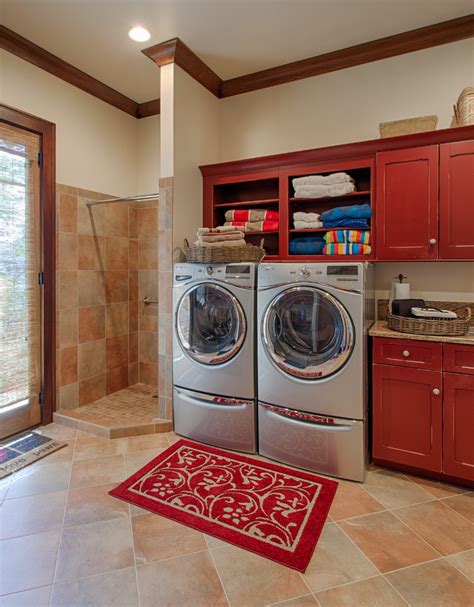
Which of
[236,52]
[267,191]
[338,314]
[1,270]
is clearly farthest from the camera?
[267,191]

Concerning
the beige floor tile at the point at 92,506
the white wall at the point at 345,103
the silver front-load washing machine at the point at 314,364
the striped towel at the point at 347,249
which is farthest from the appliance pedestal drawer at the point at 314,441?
the white wall at the point at 345,103

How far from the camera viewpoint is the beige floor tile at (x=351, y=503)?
1945mm

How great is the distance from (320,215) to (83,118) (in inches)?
88.1

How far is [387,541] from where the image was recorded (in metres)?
1.74

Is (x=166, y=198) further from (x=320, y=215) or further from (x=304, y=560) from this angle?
(x=304, y=560)

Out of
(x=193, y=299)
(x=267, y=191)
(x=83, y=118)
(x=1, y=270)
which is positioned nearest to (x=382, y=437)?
(x=193, y=299)

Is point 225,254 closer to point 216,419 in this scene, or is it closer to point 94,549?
point 216,419

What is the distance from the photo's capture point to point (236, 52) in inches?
114

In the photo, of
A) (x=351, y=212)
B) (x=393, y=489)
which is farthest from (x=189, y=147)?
(x=393, y=489)

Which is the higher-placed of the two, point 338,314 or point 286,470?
point 338,314

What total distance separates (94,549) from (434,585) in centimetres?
144

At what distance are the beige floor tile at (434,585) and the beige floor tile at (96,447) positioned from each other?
5.95ft

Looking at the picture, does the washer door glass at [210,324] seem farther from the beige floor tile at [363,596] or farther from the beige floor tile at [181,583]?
the beige floor tile at [363,596]

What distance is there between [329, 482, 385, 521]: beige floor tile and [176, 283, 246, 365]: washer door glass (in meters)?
1.07
